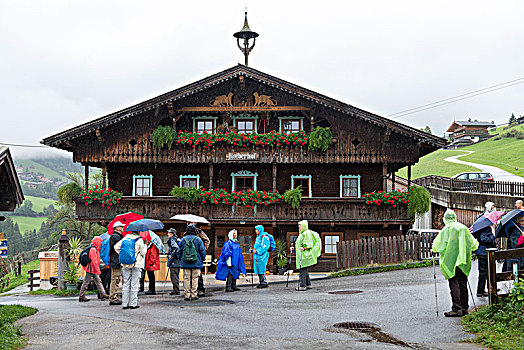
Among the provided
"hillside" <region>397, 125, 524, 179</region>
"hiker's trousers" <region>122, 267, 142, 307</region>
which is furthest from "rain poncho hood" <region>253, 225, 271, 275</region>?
"hillside" <region>397, 125, 524, 179</region>

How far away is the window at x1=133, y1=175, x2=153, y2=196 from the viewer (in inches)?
1134

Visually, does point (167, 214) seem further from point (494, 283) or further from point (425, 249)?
point (494, 283)

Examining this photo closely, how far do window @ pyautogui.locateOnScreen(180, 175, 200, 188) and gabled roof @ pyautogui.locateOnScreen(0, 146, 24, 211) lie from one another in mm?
15709

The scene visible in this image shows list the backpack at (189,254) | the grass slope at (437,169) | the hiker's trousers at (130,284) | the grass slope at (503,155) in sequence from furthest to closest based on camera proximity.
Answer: the grass slope at (437,169), the grass slope at (503,155), the backpack at (189,254), the hiker's trousers at (130,284)

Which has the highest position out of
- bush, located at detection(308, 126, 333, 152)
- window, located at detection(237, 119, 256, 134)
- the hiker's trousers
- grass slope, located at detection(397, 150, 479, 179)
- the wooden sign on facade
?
grass slope, located at detection(397, 150, 479, 179)

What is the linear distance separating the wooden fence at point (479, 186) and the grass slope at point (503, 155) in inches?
804

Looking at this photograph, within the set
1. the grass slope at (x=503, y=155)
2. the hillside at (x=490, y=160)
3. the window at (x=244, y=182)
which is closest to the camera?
the window at (x=244, y=182)

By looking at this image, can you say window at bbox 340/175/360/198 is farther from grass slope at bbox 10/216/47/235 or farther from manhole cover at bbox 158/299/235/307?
grass slope at bbox 10/216/47/235

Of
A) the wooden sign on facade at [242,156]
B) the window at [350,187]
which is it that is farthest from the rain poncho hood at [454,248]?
the window at [350,187]

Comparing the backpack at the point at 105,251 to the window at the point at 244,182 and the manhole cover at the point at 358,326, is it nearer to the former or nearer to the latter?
the manhole cover at the point at 358,326

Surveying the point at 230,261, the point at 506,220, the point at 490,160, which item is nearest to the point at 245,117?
the point at 230,261

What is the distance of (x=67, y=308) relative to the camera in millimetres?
14359

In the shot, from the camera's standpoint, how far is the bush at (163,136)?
26859mm

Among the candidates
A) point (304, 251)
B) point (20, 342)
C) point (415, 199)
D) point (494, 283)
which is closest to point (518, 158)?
point (415, 199)
